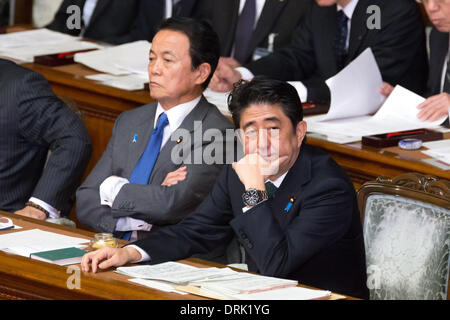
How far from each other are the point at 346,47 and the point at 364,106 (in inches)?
24.5

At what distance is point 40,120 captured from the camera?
12.2 ft

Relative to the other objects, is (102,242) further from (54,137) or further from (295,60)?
(295,60)

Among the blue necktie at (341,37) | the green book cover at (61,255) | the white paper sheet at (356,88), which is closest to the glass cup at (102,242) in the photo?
the green book cover at (61,255)

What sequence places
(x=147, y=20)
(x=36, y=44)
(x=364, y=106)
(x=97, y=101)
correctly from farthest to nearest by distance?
(x=147, y=20)
(x=36, y=44)
(x=97, y=101)
(x=364, y=106)

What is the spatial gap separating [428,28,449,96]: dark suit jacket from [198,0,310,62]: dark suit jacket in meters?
0.88

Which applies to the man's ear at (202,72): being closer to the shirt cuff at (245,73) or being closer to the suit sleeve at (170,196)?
the suit sleeve at (170,196)

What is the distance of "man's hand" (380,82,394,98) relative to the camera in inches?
171

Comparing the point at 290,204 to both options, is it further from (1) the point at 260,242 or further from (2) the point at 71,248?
(2) the point at 71,248

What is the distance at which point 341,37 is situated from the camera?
4.77 metres

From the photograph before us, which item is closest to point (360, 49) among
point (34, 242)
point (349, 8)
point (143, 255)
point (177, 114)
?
point (349, 8)

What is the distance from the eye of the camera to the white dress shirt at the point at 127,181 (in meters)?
3.43

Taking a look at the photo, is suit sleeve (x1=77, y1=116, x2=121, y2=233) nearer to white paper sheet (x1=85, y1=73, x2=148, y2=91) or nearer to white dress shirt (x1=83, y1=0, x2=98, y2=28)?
white paper sheet (x1=85, y1=73, x2=148, y2=91)

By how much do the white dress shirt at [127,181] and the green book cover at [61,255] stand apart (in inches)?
27.5

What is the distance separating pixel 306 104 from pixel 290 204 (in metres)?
1.57
